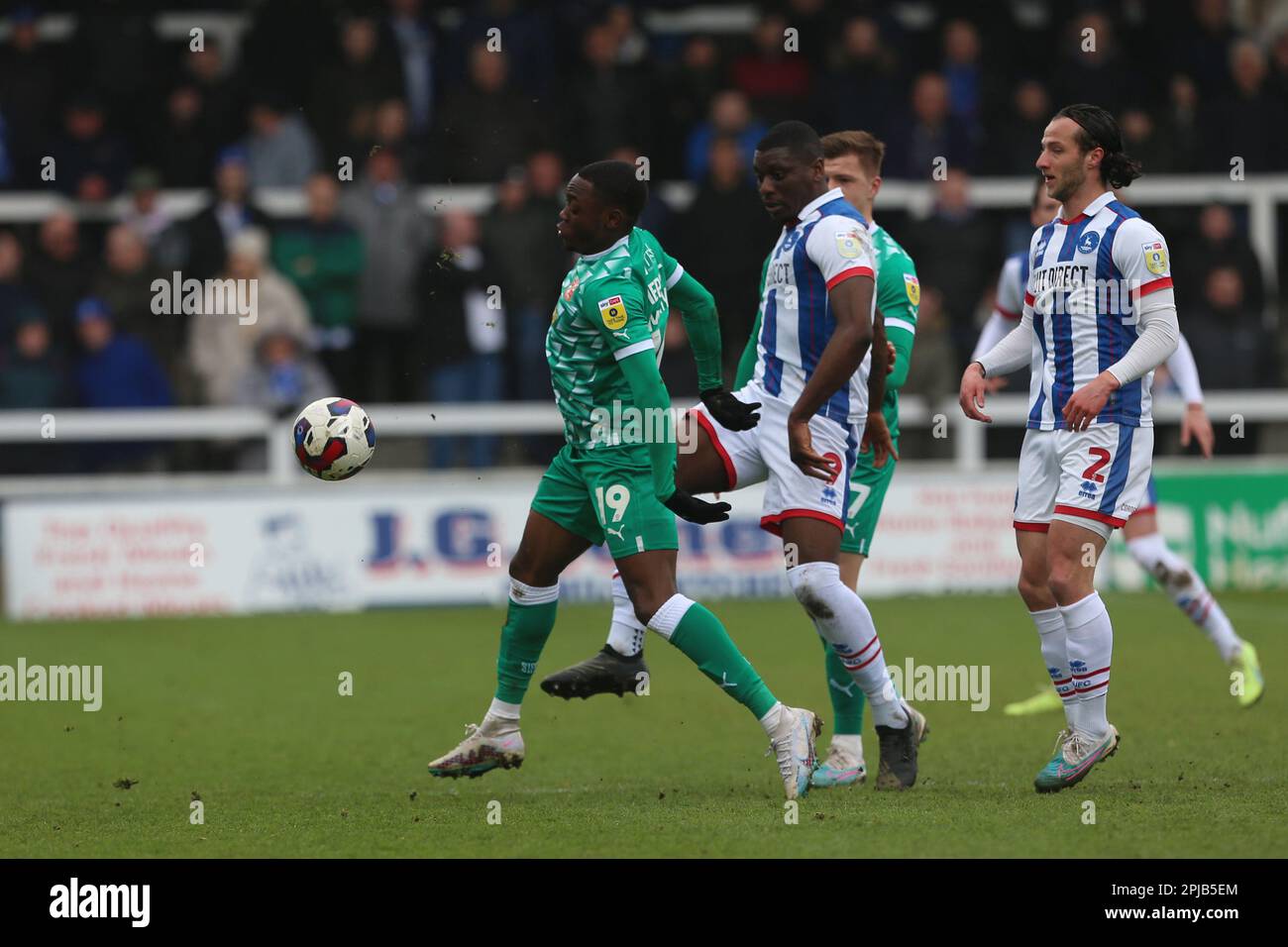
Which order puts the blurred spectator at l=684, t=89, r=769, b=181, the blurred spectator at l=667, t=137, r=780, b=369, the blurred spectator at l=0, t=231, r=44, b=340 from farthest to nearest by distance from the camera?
the blurred spectator at l=684, t=89, r=769, b=181 → the blurred spectator at l=0, t=231, r=44, b=340 → the blurred spectator at l=667, t=137, r=780, b=369

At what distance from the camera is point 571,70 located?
1680cm

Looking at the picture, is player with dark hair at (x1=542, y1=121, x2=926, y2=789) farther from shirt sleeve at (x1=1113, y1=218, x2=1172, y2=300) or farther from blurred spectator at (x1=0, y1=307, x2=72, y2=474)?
blurred spectator at (x1=0, y1=307, x2=72, y2=474)

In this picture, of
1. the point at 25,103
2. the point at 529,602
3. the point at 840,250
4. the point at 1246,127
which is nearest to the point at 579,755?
the point at 529,602

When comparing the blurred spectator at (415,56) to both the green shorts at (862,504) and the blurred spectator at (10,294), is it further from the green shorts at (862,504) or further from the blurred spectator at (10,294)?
the green shorts at (862,504)

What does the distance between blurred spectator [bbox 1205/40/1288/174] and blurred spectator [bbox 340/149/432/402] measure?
679 cm

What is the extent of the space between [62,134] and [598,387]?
35.1ft

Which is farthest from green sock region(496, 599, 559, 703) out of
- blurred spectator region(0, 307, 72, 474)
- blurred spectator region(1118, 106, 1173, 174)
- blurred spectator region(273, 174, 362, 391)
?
blurred spectator region(1118, 106, 1173, 174)

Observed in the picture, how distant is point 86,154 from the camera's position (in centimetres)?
1616

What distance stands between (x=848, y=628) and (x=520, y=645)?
4.21 ft

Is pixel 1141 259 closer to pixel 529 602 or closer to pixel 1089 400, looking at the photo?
pixel 1089 400

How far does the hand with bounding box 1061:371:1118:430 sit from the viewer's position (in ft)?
22.2

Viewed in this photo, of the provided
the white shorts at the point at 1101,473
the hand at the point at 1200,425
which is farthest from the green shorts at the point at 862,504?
the hand at the point at 1200,425

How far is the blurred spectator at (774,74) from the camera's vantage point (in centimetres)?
1642
